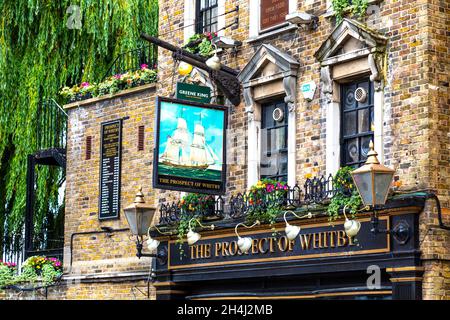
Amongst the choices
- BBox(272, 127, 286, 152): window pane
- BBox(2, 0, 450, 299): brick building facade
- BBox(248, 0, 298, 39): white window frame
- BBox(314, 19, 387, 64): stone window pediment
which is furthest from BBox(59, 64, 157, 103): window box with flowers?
BBox(314, 19, 387, 64): stone window pediment

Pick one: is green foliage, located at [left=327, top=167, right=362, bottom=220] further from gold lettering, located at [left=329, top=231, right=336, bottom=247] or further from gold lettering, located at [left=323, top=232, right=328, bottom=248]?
gold lettering, located at [left=323, top=232, right=328, bottom=248]

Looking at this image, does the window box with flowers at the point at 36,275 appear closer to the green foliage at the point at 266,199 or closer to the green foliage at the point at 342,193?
the green foliage at the point at 266,199

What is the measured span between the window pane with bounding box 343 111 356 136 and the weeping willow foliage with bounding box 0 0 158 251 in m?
10.0

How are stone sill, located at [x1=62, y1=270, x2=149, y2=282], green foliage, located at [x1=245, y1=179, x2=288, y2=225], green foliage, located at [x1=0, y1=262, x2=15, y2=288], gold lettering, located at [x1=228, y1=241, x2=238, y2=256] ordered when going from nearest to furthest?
green foliage, located at [x1=245, y1=179, x2=288, y2=225]
gold lettering, located at [x1=228, y1=241, x2=238, y2=256]
stone sill, located at [x1=62, y1=270, x2=149, y2=282]
green foliage, located at [x1=0, y1=262, x2=15, y2=288]

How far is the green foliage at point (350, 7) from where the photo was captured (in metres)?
18.4

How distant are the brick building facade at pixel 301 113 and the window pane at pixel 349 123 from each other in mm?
89

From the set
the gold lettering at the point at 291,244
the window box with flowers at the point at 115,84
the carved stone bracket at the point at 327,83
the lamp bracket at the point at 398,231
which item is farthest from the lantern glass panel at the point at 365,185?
the window box with flowers at the point at 115,84

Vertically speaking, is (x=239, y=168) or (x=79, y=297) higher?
(x=239, y=168)

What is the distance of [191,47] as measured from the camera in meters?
22.2

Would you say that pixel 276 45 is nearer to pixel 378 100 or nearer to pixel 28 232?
pixel 378 100

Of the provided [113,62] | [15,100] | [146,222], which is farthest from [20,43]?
[146,222]

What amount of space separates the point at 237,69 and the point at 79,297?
20.0ft

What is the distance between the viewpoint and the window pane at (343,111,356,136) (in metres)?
18.7

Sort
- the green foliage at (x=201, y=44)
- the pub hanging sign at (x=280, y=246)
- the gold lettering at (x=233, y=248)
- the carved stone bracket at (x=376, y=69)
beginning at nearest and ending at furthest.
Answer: the pub hanging sign at (x=280, y=246) → the carved stone bracket at (x=376, y=69) → the gold lettering at (x=233, y=248) → the green foliage at (x=201, y=44)
